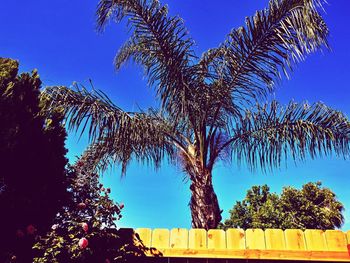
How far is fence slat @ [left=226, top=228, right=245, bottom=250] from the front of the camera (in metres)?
3.19

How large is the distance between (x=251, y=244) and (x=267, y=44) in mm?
2867

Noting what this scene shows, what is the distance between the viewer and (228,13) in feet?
17.4

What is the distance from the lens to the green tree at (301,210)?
628 inches

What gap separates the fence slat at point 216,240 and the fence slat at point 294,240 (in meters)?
0.62

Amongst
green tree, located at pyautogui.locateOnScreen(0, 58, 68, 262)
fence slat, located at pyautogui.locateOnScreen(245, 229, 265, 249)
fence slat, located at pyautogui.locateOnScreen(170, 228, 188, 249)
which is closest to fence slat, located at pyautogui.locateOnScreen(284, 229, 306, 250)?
fence slat, located at pyautogui.locateOnScreen(245, 229, 265, 249)

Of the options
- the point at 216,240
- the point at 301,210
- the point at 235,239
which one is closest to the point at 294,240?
the point at 235,239

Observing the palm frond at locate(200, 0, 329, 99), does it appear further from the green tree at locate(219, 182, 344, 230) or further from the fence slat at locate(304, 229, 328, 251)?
the green tree at locate(219, 182, 344, 230)

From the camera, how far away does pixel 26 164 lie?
127 inches

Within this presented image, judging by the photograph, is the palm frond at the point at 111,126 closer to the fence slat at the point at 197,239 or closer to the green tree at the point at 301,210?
the fence slat at the point at 197,239

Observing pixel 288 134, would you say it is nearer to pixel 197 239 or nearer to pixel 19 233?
pixel 197 239

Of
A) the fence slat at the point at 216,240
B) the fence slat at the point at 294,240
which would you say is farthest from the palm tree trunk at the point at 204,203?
the fence slat at the point at 294,240

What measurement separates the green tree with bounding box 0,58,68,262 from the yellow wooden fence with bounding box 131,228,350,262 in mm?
1029

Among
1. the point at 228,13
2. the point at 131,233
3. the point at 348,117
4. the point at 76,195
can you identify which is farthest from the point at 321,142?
the point at 76,195

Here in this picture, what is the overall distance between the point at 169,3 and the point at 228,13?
3.42 ft
